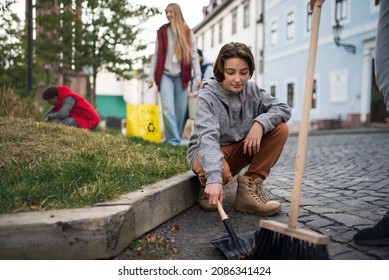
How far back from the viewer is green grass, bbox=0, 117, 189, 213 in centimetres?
203

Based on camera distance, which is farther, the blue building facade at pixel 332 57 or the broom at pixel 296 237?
the blue building facade at pixel 332 57

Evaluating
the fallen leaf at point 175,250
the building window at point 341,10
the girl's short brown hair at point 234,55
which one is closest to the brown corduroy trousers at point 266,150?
the girl's short brown hair at point 234,55

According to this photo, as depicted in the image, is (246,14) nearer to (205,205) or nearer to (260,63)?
(260,63)

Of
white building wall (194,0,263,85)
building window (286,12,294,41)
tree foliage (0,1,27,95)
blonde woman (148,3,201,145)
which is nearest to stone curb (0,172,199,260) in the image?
blonde woman (148,3,201,145)

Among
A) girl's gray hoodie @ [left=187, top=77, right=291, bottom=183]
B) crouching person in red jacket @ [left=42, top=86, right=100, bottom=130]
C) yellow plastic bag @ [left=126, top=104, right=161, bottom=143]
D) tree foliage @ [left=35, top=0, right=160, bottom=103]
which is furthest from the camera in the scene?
tree foliage @ [left=35, top=0, right=160, bottom=103]

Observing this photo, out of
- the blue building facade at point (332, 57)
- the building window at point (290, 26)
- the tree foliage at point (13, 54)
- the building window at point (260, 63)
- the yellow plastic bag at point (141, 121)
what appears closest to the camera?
the yellow plastic bag at point (141, 121)

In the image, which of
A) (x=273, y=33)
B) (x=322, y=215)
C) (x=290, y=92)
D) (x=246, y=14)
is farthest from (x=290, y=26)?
(x=322, y=215)

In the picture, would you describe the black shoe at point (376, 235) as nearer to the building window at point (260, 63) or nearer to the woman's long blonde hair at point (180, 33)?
the woman's long blonde hair at point (180, 33)

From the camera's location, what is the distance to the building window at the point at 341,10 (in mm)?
14023

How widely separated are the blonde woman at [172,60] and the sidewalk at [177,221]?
5.87 ft

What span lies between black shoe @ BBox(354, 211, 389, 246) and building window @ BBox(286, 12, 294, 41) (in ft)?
55.2

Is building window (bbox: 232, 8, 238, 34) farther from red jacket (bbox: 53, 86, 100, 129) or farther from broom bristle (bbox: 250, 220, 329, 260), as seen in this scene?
broom bristle (bbox: 250, 220, 329, 260)
